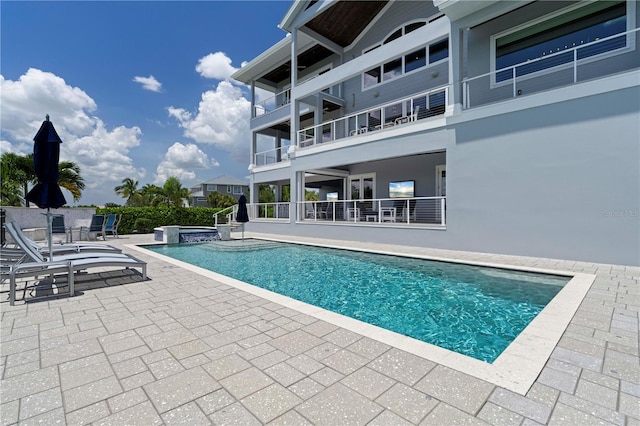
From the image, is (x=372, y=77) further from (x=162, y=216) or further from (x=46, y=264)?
(x=162, y=216)

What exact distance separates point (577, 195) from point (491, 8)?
6.34 meters

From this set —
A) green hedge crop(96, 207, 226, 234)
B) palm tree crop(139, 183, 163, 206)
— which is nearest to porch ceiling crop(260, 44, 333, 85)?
green hedge crop(96, 207, 226, 234)

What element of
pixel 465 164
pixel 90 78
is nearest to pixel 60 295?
pixel 465 164

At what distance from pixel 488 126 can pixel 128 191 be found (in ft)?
121

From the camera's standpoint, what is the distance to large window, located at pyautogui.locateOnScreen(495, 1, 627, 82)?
9.04 metres


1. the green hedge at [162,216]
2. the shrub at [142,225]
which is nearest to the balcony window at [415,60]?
the green hedge at [162,216]

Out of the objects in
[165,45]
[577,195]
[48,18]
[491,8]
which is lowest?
[577,195]

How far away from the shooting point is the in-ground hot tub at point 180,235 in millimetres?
14211

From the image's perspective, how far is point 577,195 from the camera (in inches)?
313

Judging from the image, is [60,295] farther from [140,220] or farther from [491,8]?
[140,220]

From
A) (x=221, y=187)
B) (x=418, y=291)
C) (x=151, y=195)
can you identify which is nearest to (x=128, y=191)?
(x=151, y=195)

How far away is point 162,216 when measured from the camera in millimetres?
20938

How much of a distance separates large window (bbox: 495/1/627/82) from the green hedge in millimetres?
20823

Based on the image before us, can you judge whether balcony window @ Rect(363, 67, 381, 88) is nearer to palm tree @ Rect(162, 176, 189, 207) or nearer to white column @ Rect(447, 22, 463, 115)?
white column @ Rect(447, 22, 463, 115)
